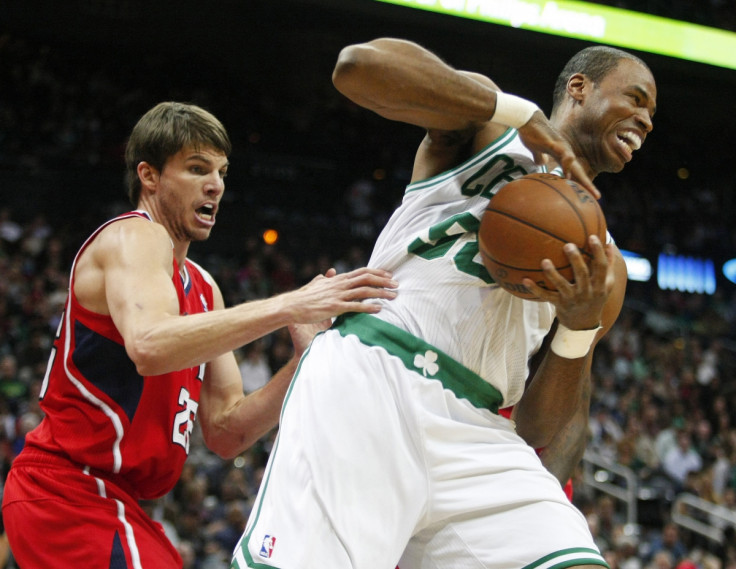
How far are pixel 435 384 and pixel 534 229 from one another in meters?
0.48

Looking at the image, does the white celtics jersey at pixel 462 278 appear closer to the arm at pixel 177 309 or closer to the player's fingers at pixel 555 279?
the arm at pixel 177 309

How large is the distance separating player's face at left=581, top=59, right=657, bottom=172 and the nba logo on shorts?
1535 mm

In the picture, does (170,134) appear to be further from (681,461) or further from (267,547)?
(681,461)

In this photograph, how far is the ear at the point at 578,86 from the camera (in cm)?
277

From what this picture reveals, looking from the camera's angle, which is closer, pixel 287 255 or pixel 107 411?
pixel 107 411

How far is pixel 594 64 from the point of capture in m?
2.79

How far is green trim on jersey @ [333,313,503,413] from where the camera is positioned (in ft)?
7.54

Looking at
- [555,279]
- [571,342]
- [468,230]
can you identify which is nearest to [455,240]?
[468,230]

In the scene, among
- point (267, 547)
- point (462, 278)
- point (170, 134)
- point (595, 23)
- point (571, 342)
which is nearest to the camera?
point (267, 547)

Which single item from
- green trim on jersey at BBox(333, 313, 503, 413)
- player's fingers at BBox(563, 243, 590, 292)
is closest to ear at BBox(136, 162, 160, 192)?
green trim on jersey at BBox(333, 313, 503, 413)

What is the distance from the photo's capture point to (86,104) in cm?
1362

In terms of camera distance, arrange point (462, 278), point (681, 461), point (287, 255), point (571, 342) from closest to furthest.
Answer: point (462, 278) → point (571, 342) → point (681, 461) → point (287, 255)

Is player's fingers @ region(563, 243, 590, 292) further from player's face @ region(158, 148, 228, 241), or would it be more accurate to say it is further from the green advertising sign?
the green advertising sign

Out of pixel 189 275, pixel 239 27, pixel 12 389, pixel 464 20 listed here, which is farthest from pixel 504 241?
pixel 239 27
